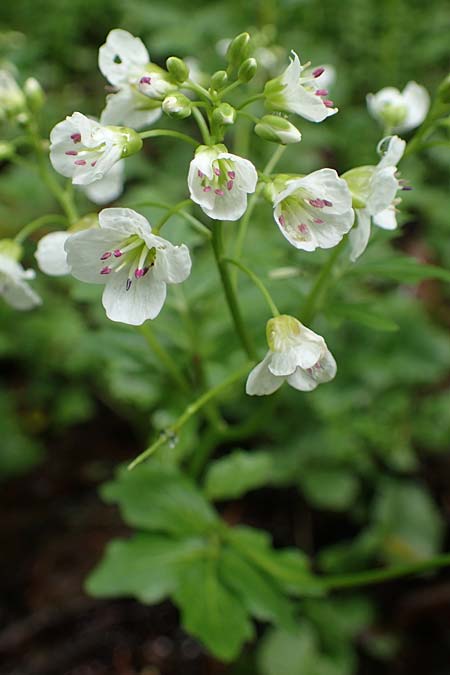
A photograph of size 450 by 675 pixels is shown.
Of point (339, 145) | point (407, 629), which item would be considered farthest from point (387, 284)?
point (407, 629)

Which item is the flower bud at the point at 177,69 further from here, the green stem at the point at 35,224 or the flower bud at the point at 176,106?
the green stem at the point at 35,224

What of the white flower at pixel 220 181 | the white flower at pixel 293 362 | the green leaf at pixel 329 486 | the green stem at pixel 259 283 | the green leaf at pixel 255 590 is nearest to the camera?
the white flower at pixel 220 181

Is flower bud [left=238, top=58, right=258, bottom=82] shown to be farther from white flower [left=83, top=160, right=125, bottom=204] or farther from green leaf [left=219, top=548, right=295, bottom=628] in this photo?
green leaf [left=219, top=548, right=295, bottom=628]

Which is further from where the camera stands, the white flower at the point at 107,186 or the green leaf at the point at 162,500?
the green leaf at the point at 162,500

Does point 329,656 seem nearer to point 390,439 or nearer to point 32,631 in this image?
point 390,439

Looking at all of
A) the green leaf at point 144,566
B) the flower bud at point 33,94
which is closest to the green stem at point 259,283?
the flower bud at point 33,94

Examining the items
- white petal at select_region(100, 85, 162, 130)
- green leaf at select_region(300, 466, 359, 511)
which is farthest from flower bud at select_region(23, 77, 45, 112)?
green leaf at select_region(300, 466, 359, 511)
